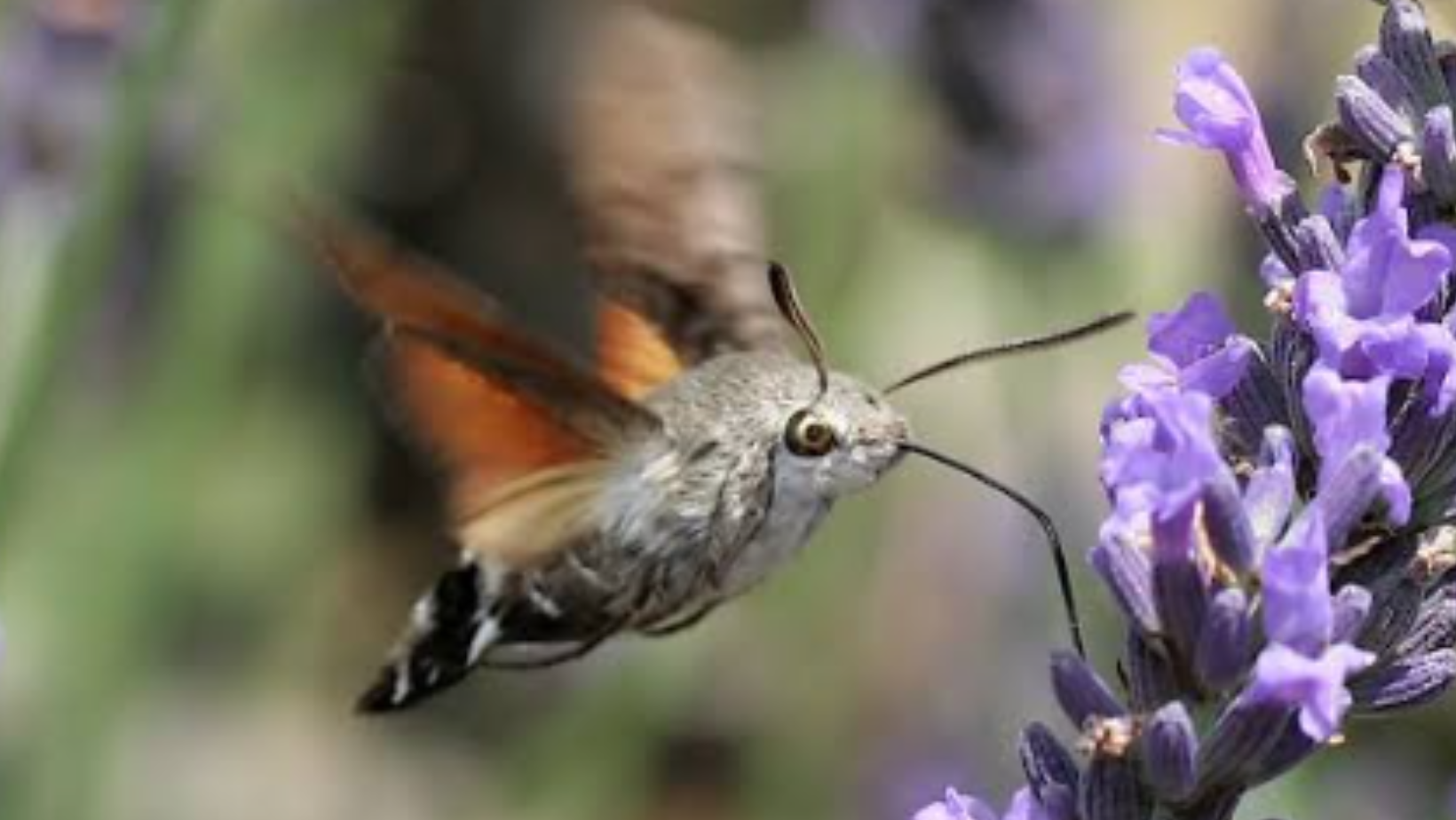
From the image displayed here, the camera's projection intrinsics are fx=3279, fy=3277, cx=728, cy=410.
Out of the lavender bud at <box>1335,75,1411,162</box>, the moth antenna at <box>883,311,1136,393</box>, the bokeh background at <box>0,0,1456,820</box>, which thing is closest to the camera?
the lavender bud at <box>1335,75,1411,162</box>

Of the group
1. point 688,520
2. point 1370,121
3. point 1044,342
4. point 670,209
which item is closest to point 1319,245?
point 1370,121

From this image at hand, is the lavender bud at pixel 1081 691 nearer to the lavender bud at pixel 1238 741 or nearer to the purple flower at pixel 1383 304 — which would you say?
the lavender bud at pixel 1238 741

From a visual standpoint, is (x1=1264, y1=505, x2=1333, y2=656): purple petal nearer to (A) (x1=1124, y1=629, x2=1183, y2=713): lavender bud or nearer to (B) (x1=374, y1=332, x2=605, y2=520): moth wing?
(A) (x1=1124, y1=629, x2=1183, y2=713): lavender bud

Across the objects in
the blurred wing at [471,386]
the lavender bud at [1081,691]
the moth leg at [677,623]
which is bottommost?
the moth leg at [677,623]

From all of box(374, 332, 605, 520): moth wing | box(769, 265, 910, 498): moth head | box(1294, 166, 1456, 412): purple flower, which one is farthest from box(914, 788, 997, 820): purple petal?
box(374, 332, 605, 520): moth wing

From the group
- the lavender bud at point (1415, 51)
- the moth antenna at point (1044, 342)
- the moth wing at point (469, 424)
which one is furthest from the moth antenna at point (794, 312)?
the lavender bud at point (1415, 51)

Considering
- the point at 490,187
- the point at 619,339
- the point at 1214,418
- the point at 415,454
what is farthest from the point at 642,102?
the point at 490,187

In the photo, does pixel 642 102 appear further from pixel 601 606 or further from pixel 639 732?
pixel 639 732
